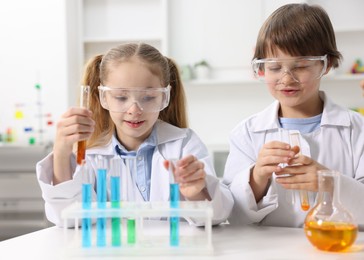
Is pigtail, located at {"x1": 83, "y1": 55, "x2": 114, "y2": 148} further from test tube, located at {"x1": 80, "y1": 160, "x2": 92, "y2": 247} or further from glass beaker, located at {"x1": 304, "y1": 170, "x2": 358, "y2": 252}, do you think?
glass beaker, located at {"x1": 304, "y1": 170, "x2": 358, "y2": 252}

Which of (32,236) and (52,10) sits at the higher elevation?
(52,10)

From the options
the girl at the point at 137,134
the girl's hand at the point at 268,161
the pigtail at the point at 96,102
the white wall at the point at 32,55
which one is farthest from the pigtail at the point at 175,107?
the white wall at the point at 32,55

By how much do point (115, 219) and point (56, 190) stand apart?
0.35 m

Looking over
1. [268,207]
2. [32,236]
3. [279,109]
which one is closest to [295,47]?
[279,109]

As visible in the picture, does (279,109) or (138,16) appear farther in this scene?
(138,16)

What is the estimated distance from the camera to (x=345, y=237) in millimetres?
1182

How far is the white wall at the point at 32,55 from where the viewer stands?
4.33 metres

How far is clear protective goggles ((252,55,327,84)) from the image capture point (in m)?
1.60

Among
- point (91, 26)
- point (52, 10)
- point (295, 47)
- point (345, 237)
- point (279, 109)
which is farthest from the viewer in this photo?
point (91, 26)

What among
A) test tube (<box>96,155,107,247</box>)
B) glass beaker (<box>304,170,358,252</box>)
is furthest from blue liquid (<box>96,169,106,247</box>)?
glass beaker (<box>304,170,358,252</box>)

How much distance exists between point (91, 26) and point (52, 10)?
0.40 m

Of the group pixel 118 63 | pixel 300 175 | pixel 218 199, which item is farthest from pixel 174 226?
pixel 118 63

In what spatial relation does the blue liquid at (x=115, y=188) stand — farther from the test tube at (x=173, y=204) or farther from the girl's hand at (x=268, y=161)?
the girl's hand at (x=268, y=161)

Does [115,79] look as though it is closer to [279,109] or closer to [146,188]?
[146,188]
